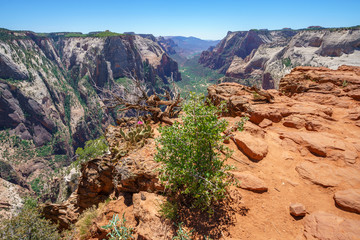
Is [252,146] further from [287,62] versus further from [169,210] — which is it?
[287,62]

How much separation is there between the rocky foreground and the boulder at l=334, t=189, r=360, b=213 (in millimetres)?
23

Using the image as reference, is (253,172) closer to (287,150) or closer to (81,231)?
(287,150)

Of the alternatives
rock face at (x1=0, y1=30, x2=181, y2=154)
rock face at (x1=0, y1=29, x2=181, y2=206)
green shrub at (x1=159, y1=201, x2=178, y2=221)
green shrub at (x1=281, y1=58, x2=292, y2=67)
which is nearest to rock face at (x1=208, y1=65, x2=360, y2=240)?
green shrub at (x1=159, y1=201, x2=178, y2=221)

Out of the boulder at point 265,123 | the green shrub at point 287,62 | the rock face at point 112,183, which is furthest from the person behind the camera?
the green shrub at point 287,62

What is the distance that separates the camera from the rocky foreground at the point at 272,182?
4812 millimetres

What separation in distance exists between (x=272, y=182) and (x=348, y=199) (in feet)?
6.77

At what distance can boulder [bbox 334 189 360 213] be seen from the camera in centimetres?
491

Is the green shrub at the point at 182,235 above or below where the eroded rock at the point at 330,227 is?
below

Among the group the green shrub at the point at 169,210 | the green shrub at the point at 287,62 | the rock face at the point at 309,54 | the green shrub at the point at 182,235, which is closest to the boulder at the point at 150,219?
the green shrub at the point at 169,210

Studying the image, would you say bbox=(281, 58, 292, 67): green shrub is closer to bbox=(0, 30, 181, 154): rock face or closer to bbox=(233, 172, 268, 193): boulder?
bbox=(0, 30, 181, 154): rock face

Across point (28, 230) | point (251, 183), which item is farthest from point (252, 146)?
point (28, 230)

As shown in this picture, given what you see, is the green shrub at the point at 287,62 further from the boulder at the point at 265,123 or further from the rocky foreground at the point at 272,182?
the boulder at the point at 265,123

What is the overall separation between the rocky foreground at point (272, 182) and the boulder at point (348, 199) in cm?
2

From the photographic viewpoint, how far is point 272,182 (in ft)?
20.9
